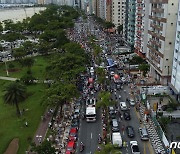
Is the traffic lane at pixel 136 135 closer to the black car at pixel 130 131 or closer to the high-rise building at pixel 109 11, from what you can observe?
the black car at pixel 130 131

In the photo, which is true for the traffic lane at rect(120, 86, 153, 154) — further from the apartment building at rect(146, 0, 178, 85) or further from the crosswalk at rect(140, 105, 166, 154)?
the apartment building at rect(146, 0, 178, 85)

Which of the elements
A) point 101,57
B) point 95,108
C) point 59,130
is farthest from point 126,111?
point 101,57

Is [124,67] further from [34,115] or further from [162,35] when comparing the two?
[34,115]

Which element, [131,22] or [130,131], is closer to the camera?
[130,131]

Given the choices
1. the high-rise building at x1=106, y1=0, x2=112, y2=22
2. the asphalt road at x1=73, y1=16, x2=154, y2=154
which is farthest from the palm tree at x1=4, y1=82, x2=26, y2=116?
the high-rise building at x1=106, y1=0, x2=112, y2=22

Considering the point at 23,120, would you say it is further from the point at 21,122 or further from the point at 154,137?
the point at 154,137

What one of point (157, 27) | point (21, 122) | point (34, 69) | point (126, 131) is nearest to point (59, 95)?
point (21, 122)

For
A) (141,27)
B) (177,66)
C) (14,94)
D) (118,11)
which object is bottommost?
(14,94)

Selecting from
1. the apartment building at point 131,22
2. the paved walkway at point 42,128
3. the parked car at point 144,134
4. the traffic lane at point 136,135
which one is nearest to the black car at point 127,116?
the traffic lane at point 136,135
